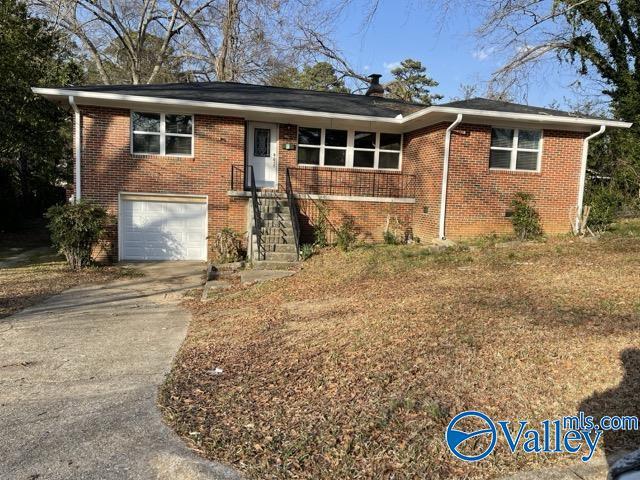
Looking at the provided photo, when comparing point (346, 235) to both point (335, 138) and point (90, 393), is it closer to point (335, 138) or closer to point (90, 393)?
point (335, 138)

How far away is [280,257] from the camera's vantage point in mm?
11297

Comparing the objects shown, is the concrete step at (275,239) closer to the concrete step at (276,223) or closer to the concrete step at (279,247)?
the concrete step at (279,247)

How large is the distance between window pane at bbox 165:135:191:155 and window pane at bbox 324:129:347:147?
401 centimetres

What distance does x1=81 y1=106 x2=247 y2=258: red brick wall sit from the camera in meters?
12.6

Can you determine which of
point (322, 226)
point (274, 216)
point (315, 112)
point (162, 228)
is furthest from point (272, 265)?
point (315, 112)

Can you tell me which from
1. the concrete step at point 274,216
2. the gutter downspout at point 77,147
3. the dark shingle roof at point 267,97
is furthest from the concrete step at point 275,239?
the gutter downspout at point 77,147

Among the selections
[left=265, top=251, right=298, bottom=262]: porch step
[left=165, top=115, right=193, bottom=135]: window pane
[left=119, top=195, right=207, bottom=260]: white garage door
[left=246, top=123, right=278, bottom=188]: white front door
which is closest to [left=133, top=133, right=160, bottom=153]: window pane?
[left=165, top=115, right=193, bottom=135]: window pane

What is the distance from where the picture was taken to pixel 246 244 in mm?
13086

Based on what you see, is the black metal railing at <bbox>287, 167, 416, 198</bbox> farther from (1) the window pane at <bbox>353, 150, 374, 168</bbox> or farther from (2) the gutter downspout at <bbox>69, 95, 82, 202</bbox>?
(2) the gutter downspout at <bbox>69, 95, 82, 202</bbox>

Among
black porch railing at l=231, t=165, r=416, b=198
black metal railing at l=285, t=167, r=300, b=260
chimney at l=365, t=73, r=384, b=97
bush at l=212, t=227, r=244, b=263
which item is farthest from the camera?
chimney at l=365, t=73, r=384, b=97

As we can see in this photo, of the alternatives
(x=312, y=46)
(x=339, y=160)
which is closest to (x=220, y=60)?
(x=312, y=46)

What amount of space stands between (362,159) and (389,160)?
33.8 inches

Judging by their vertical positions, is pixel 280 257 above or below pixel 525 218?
below

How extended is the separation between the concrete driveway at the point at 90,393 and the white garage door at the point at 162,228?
4809mm
